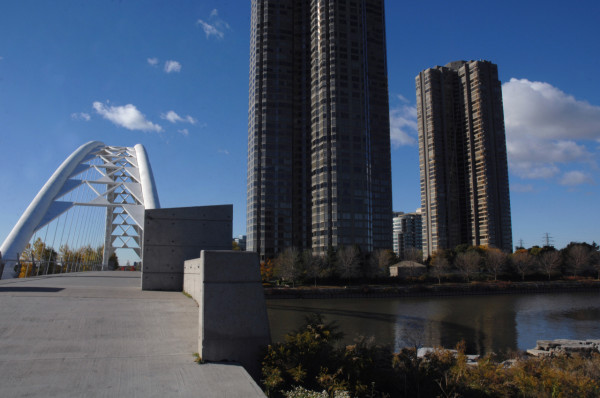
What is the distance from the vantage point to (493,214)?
4331 inches

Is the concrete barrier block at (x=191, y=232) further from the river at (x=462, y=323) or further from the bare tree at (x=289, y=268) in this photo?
the bare tree at (x=289, y=268)

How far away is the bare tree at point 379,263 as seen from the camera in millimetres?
69000

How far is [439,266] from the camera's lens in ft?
238

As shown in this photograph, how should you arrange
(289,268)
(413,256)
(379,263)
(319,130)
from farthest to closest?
(319,130) → (413,256) → (379,263) → (289,268)

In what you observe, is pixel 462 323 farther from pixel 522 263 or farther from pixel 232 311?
pixel 522 263

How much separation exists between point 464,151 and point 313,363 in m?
121

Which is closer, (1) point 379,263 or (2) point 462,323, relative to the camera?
(2) point 462,323

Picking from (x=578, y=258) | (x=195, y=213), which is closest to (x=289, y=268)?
(x=195, y=213)

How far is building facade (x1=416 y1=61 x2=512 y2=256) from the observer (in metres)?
111

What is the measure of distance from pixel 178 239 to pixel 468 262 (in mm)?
68767

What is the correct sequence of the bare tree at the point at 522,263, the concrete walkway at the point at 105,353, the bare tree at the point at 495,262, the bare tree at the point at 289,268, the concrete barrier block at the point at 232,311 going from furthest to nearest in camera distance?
the bare tree at the point at 522,263, the bare tree at the point at 495,262, the bare tree at the point at 289,268, the concrete barrier block at the point at 232,311, the concrete walkway at the point at 105,353

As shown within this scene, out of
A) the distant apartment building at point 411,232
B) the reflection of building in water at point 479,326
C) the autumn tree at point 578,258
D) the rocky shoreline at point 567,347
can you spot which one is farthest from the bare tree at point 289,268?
the distant apartment building at point 411,232

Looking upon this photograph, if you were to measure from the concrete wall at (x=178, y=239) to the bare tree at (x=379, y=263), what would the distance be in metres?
57.6

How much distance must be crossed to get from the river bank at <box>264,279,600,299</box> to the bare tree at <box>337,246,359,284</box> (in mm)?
6184
